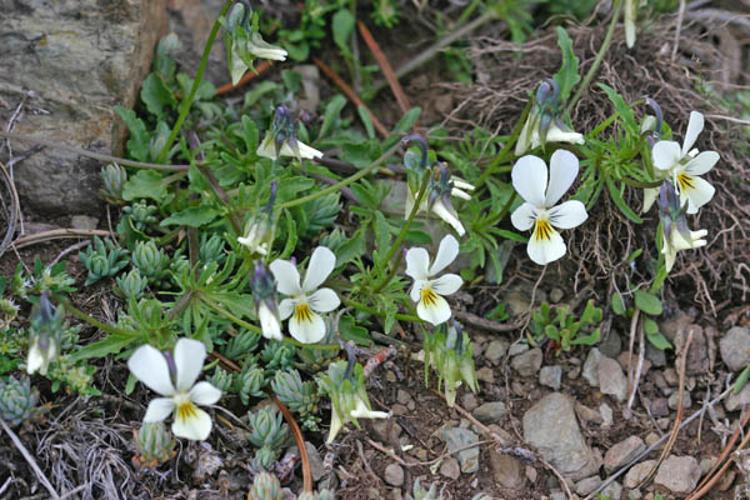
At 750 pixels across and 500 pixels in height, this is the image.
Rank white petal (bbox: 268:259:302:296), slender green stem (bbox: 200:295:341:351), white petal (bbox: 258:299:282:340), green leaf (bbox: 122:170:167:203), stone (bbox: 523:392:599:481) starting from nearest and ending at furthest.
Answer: white petal (bbox: 258:299:282:340)
white petal (bbox: 268:259:302:296)
slender green stem (bbox: 200:295:341:351)
stone (bbox: 523:392:599:481)
green leaf (bbox: 122:170:167:203)

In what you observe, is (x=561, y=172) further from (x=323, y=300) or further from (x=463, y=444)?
(x=463, y=444)

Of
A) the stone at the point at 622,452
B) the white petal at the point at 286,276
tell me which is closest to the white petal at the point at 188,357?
the white petal at the point at 286,276

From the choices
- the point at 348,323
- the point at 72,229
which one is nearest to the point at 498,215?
the point at 348,323

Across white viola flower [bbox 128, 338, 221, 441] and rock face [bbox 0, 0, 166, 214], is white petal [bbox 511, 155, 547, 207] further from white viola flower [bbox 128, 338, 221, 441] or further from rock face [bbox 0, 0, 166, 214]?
rock face [bbox 0, 0, 166, 214]

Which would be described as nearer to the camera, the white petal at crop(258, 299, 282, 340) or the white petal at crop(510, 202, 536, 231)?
the white petal at crop(258, 299, 282, 340)

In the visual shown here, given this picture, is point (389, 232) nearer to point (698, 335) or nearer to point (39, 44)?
point (698, 335)

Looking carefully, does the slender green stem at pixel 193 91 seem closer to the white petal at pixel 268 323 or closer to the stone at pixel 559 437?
the white petal at pixel 268 323

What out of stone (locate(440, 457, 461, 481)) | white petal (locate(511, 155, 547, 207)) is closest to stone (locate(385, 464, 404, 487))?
stone (locate(440, 457, 461, 481))
